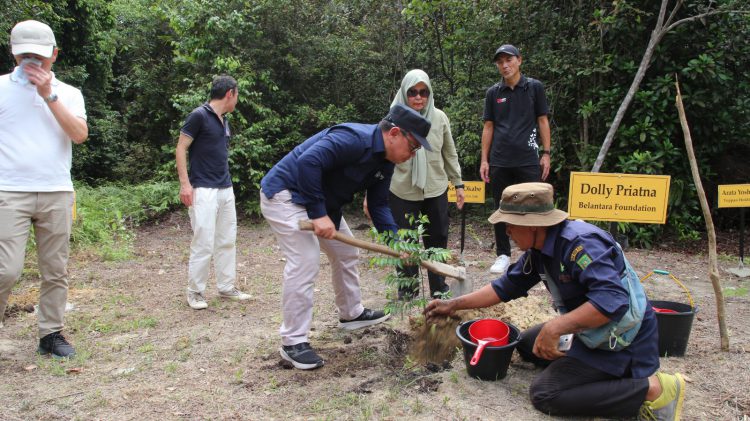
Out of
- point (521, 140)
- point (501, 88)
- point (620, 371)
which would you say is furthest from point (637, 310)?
point (501, 88)

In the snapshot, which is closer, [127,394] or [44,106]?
[127,394]

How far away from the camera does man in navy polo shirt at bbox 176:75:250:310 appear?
15.2 ft

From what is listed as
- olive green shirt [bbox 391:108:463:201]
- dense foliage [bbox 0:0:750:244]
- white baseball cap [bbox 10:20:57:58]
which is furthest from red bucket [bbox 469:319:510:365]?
dense foliage [bbox 0:0:750:244]

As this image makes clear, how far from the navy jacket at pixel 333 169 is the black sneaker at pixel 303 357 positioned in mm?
897

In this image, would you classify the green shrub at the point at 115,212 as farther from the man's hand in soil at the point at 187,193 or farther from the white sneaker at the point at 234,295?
the man's hand in soil at the point at 187,193

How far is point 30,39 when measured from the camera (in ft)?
10.6

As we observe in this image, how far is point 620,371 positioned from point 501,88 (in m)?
3.35

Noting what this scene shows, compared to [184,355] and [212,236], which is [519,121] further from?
[184,355]

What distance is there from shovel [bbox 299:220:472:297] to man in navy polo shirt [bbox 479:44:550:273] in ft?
5.64

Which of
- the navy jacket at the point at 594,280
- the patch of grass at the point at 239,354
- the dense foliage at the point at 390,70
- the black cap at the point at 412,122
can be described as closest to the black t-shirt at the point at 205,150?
the patch of grass at the point at 239,354

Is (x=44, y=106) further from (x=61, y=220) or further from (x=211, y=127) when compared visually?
(x=211, y=127)

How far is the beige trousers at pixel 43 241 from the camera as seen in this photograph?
3340 mm

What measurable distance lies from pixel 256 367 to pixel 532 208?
2115mm

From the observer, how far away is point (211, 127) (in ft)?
15.4
